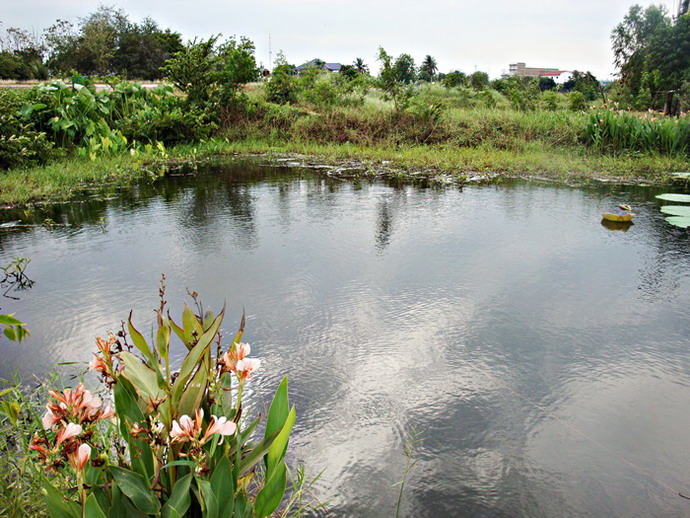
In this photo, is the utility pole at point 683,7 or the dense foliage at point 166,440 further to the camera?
the utility pole at point 683,7

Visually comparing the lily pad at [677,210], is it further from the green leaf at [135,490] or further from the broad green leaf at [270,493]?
the green leaf at [135,490]

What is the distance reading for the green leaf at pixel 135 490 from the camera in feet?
3.71

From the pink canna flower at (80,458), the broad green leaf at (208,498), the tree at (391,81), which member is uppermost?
the tree at (391,81)

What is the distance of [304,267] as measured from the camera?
376 centimetres

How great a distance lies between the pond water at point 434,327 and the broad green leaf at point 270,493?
47cm

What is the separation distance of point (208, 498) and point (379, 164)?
7.64 meters

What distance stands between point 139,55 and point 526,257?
86.4ft

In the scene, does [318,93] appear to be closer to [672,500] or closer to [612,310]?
[612,310]

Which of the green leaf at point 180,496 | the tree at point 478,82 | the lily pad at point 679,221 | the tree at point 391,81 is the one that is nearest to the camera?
the green leaf at point 180,496

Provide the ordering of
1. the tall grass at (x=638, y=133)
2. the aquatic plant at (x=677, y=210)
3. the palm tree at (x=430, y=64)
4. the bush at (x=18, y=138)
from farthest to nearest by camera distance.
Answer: the palm tree at (x=430, y=64) < the tall grass at (x=638, y=133) < the bush at (x=18, y=138) < the aquatic plant at (x=677, y=210)

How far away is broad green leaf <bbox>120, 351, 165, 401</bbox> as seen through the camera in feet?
4.03

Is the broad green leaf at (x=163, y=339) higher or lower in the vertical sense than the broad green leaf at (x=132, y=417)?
higher

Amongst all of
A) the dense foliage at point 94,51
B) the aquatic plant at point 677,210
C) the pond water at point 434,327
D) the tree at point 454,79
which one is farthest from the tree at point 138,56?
the aquatic plant at point 677,210

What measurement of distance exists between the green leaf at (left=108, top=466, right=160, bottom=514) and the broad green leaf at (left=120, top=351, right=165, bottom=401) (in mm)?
162
